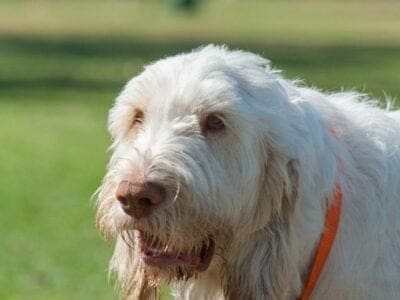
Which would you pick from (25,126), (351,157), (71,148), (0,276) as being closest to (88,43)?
(25,126)

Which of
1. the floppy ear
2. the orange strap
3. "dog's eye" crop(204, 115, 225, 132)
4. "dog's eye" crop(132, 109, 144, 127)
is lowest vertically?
the orange strap

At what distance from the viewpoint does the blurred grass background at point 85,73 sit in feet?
35.6

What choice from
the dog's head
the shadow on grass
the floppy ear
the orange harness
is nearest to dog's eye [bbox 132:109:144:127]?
the dog's head

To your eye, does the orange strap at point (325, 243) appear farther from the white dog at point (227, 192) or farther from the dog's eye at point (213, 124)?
the dog's eye at point (213, 124)

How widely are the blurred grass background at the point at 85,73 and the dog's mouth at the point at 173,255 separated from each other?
2.14 meters

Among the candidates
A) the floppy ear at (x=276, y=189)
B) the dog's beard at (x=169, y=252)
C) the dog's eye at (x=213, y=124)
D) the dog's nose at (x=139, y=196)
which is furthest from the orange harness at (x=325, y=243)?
the dog's nose at (x=139, y=196)

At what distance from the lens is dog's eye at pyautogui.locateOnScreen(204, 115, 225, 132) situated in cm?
517

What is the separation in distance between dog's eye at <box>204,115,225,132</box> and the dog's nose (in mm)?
360

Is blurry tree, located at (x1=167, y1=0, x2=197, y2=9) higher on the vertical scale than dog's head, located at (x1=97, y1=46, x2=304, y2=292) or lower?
lower

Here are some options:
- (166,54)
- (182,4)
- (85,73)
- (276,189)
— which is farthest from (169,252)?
(182,4)

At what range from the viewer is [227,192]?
516 cm

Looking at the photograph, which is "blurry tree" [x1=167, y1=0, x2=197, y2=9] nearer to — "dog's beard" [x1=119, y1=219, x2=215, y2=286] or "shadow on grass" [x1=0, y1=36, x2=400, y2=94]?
"shadow on grass" [x1=0, y1=36, x2=400, y2=94]

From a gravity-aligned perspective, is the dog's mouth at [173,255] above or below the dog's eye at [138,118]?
below

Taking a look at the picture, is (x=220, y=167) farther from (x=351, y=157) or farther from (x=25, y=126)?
(x=25, y=126)
